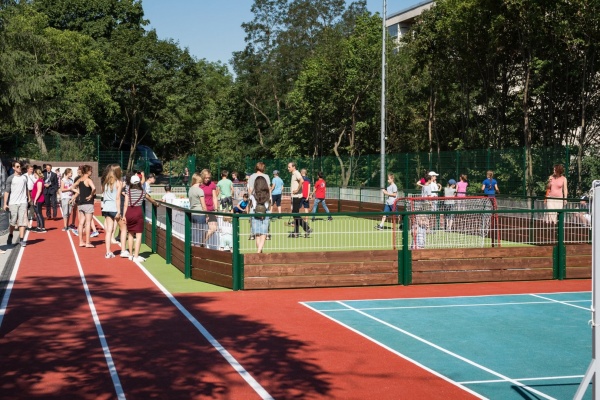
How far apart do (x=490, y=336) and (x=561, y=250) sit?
5.93 metres

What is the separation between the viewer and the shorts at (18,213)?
20.2m

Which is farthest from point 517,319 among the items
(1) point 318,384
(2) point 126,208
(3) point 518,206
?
(3) point 518,206

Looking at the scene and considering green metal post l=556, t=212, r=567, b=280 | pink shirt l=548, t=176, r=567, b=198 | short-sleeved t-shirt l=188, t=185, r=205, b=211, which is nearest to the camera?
green metal post l=556, t=212, r=567, b=280

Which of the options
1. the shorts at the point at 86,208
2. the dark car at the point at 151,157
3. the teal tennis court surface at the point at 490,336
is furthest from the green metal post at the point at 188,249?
the dark car at the point at 151,157

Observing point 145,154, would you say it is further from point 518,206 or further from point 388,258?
point 388,258

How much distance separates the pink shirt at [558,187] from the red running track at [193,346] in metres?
5.93

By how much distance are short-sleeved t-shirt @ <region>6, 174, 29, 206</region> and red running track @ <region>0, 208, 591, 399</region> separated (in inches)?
202

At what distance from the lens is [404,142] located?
61906mm

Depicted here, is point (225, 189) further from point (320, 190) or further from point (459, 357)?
point (459, 357)

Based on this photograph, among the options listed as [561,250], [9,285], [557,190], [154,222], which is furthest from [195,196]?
[557,190]

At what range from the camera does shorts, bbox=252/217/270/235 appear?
15.3 meters

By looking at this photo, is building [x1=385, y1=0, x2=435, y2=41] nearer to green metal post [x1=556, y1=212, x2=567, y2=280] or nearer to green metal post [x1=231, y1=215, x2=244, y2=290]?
green metal post [x1=556, y1=212, x2=567, y2=280]

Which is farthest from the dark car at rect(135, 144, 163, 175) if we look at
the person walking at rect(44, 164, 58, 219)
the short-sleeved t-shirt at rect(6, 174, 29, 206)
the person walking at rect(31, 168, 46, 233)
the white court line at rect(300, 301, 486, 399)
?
the white court line at rect(300, 301, 486, 399)

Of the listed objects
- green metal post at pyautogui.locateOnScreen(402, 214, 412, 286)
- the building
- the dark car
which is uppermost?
the building
